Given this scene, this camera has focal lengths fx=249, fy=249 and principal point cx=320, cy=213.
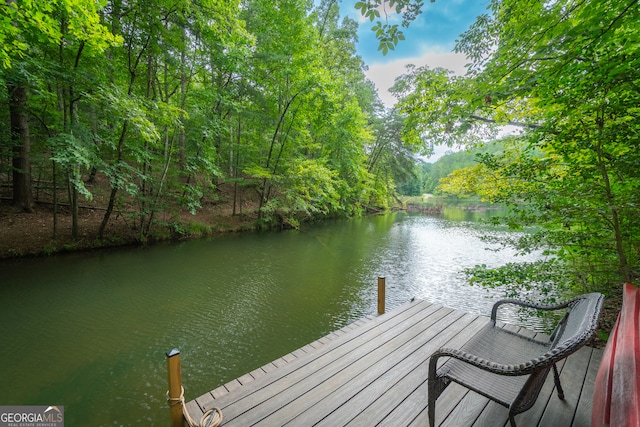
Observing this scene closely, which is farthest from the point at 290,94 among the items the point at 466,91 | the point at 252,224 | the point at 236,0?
the point at 466,91

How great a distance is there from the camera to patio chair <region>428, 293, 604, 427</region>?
123 cm

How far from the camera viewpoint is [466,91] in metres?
2.99

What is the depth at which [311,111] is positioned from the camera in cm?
1159

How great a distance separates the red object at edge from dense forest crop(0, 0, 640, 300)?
1.83 metres

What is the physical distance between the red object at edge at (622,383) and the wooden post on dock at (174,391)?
2.14 metres

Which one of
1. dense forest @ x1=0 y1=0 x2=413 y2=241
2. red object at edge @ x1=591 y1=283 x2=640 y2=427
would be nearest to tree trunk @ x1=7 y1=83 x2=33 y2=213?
dense forest @ x1=0 y1=0 x2=413 y2=241

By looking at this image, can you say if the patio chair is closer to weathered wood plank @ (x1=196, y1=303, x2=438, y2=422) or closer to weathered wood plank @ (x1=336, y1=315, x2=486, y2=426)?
weathered wood plank @ (x1=336, y1=315, x2=486, y2=426)

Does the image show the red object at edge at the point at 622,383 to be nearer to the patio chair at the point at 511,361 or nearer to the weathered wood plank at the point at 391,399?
the patio chair at the point at 511,361

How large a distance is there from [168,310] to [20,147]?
660cm

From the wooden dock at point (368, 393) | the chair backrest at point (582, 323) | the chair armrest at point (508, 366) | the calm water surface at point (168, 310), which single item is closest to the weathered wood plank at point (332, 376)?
the wooden dock at point (368, 393)

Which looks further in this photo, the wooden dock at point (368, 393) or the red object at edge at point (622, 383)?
the wooden dock at point (368, 393)

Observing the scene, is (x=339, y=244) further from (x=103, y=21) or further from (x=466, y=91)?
(x=103, y=21)

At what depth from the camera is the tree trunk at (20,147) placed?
19.5 feet

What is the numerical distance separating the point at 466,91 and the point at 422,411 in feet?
10.8
